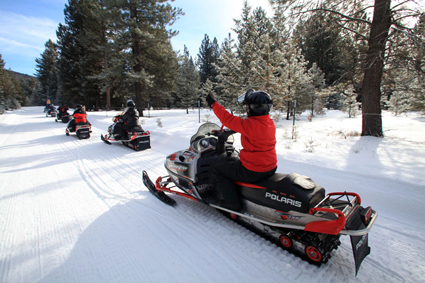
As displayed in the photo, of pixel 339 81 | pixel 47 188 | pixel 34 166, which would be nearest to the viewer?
pixel 47 188

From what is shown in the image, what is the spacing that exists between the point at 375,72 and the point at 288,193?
24.4 ft

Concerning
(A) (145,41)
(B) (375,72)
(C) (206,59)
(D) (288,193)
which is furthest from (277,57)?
(C) (206,59)

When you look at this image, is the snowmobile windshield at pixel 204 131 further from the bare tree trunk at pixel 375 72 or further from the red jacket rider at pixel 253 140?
the bare tree trunk at pixel 375 72

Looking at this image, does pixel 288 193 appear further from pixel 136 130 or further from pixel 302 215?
pixel 136 130

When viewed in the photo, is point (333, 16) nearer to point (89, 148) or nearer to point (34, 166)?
point (89, 148)

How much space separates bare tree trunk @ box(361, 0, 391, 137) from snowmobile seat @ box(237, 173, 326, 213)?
20.9 ft

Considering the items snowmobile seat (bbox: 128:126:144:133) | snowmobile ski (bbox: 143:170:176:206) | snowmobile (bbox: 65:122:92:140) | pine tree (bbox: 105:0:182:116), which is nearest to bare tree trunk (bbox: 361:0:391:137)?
snowmobile ski (bbox: 143:170:176:206)

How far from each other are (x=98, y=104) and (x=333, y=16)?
36.9 meters

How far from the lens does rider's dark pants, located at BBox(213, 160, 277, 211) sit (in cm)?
252

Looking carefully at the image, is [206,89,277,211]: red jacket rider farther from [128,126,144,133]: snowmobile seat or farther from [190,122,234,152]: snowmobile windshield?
[128,126,144,133]: snowmobile seat

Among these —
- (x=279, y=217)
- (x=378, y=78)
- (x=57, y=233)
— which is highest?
(x=378, y=78)

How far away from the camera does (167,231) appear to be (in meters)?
2.73

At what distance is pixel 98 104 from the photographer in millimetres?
34875

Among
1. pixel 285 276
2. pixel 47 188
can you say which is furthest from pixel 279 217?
pixel 47 188
